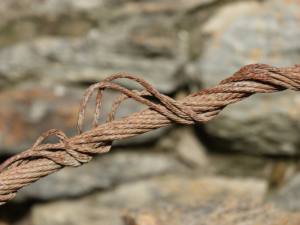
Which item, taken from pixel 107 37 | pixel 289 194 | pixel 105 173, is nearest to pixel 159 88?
pixel 107 37

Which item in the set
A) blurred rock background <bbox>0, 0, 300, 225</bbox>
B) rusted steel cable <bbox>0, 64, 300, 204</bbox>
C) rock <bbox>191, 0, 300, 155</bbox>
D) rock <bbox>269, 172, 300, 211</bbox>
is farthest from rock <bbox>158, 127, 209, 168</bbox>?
rusted steel cable <bbox>0, 64, 300, 204</bbox>

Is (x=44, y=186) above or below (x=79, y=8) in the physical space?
below

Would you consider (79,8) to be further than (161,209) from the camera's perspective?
Yes

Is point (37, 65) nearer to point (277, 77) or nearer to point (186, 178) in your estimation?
point (186, 178)

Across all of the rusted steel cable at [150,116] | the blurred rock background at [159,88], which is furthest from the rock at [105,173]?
the rusted steel cable at [150,116]

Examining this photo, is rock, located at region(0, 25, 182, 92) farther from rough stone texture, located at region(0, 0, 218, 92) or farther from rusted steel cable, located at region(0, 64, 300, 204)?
rusted steel cable, located at region(0, 64, 300, 204)

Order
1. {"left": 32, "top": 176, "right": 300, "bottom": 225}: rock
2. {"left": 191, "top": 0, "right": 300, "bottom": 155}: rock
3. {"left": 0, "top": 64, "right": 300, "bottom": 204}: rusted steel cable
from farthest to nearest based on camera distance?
{"left": 32, "top": 176, "right": 300, "bottom": 225}: rock → {"left": 191, "top": 0, "right": 300, "bottom": 155}: rock → {"left": 0, "top": 64, "right": 300, "bottom": 204}: rusted steel cable

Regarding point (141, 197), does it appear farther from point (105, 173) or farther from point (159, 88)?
point (159, 88)

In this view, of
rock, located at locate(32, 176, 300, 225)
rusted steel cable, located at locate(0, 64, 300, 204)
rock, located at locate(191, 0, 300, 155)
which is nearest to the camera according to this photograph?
rusted steel cable, located at locate(0, 64, 300, 204)

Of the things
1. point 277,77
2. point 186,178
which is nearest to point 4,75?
point 186,178

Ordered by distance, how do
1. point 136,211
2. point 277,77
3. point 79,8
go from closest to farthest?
point 277,77, point 136,211, point 79,8
